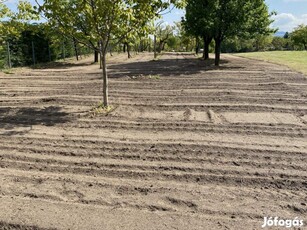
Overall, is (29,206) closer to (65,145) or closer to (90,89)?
(65,145)

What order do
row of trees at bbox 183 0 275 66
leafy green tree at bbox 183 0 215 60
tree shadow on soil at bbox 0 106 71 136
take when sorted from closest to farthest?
tree shadow on soil at bbox 0 106 71 136
row of trees at bbox 183 0 275 66
leafy green tree at bbox 183 0 215 60

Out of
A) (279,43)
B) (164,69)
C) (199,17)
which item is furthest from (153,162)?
(279,43)

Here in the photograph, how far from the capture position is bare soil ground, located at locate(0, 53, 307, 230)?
389 cm

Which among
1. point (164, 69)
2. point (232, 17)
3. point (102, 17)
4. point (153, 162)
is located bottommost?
point (153, 162)

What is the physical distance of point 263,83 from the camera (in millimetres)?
13211

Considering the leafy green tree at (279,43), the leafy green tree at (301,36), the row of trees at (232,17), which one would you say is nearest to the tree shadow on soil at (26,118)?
the row of trees at (232,17)

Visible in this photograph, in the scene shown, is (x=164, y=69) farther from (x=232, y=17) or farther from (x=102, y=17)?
(x=102, y=17)

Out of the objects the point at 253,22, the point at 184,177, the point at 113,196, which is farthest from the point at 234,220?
the point at 253,22

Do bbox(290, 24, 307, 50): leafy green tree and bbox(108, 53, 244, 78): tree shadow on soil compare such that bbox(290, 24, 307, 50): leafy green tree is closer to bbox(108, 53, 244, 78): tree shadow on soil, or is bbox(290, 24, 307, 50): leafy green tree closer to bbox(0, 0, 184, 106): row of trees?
bbox(108, 53, 244, 78): tree shadow on soil

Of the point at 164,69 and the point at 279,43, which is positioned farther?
the point at 279,43

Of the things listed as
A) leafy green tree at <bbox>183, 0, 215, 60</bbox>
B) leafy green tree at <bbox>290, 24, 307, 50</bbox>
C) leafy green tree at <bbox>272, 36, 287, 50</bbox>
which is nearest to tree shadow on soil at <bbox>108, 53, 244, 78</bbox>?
leafy green tree at <bbox>183, 0, 215, 60</bbox>

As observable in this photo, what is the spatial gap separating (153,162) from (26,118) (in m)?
4.71

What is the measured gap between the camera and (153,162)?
18.0 ft

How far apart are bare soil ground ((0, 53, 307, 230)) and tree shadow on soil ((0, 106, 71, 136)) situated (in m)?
0.03
